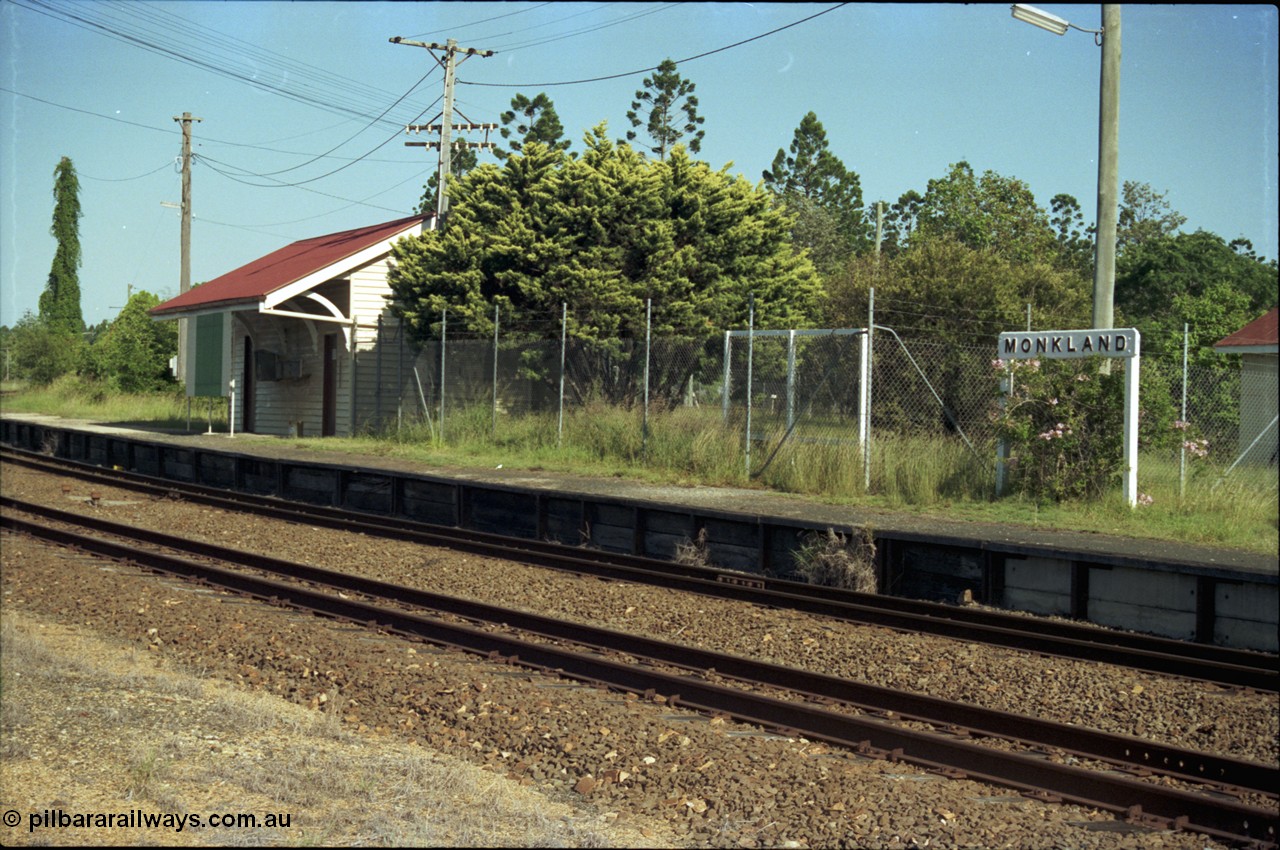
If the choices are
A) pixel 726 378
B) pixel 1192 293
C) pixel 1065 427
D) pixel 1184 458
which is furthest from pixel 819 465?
pixel 1192 293

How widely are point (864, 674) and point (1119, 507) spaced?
698cm

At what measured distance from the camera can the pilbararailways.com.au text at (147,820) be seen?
4.74 m

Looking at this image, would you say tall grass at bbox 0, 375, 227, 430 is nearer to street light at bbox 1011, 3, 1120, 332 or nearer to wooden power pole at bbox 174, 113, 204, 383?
wooden power pole at bbox 174, 113, 204, 383

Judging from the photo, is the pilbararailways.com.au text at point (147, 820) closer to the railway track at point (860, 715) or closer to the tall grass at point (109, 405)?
the railway track at point (860, 715)

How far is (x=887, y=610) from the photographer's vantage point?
991 centimetres

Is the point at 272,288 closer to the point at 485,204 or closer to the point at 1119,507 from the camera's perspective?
the point at 485,204

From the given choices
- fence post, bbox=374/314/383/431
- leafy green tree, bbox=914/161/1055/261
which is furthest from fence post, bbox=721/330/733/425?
leafy green tree, bbox=914/161/1055/261

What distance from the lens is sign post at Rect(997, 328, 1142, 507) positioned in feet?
45.1

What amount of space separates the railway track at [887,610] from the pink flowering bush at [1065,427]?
4719mm

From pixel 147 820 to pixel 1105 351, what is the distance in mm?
12339

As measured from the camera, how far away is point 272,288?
89.2 ft

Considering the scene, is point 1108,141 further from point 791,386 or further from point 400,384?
point 400,384

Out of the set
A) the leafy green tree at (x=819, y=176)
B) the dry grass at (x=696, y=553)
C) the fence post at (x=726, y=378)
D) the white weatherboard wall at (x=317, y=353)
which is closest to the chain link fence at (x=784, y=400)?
the fence post at (x=726, y=378)

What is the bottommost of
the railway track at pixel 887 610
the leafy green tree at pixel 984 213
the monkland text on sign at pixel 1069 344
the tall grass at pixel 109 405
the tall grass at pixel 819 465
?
the railway track at pixel 887 610
